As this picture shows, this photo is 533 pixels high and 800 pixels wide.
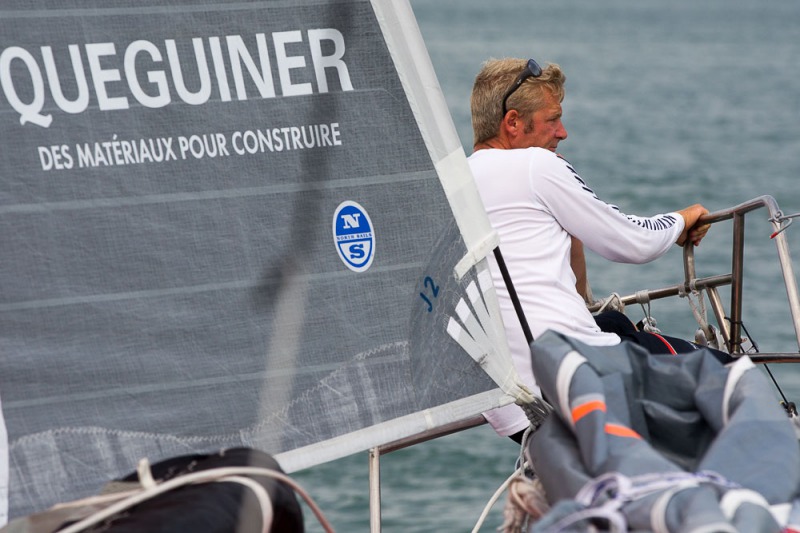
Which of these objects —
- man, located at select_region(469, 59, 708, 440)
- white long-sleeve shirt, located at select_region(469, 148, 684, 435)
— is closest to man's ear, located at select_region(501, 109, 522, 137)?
man, located at select_region(469, 59, 708, 440)

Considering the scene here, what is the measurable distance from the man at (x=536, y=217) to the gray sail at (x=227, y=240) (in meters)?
0.40

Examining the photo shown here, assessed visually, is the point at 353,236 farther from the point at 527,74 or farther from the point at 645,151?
the point at 645,151

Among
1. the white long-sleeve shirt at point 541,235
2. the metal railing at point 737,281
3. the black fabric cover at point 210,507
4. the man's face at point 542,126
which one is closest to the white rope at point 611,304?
the metal railing at point 737,281

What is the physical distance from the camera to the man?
3014mm

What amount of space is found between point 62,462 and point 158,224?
1.54ft

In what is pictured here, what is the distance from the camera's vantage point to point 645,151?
62.2 ft

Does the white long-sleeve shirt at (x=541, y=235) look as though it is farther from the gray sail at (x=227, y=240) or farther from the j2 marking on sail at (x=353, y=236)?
the j2 marking on sail at (x=353, y=236)

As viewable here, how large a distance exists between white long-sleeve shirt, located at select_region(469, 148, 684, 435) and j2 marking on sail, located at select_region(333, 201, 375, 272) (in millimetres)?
568

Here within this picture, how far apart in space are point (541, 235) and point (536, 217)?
0.05 meters

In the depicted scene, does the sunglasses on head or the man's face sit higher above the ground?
the sunglasses on head

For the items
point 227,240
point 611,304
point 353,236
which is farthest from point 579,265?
point 227,240

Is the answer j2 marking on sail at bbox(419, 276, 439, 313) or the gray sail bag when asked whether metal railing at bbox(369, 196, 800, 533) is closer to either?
j2 marking on sail at bbox(419, 276, 439, 313)

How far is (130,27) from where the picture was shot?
234 cm

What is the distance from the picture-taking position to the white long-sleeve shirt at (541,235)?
3.01 meters
